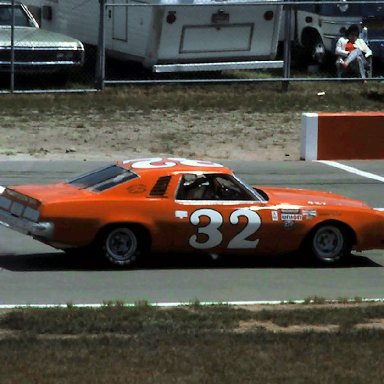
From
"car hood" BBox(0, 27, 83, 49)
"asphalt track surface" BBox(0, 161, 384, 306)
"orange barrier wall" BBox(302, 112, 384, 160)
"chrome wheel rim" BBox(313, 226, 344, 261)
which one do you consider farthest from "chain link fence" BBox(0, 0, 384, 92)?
"chrome wheel rim" BBox(313, 226, 344, 261)

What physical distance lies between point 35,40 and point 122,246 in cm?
1316

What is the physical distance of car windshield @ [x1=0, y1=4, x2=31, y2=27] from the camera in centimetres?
2486

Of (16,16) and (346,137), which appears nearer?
(346,137)

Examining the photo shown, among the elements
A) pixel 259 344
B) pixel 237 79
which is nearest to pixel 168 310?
pixel 259 344

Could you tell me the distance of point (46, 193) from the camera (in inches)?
463

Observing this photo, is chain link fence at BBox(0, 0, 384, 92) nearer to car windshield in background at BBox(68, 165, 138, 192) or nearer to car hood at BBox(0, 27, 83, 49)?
car hood at BBox(0, 27, 83, 49)

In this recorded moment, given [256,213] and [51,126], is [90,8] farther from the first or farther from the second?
[256,213]

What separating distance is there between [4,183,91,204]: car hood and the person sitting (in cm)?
1508

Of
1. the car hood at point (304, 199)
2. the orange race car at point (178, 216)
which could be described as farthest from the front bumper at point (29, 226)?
the car hood at point (304, 199)

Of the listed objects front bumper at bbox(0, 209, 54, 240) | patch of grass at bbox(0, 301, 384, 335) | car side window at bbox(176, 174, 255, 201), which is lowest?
patch of grass at bbox(0, 301, 384, 335)

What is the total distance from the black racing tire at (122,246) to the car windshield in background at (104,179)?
1.60 ft

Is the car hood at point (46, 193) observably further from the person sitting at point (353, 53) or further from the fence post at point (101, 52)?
the person sitting at point (353, 53)

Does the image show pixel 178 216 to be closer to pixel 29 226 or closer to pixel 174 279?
pixel 174 279

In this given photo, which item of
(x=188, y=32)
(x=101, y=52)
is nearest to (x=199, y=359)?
(x=101, y=52)
